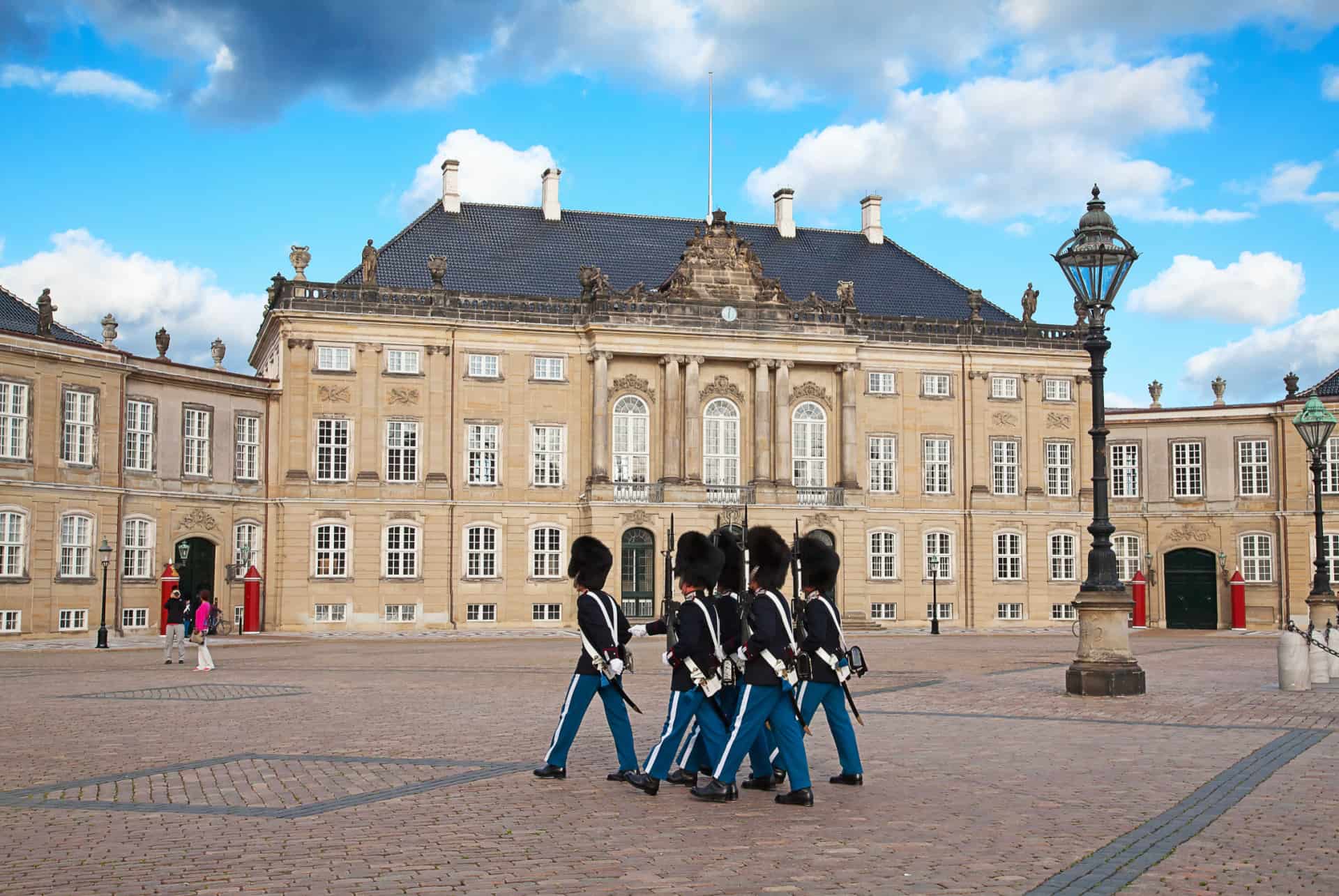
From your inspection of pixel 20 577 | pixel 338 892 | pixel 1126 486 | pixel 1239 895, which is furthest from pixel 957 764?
pixel 1126 486

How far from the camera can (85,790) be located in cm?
1173

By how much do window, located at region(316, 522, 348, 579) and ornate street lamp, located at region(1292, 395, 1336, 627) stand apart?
1226 inches

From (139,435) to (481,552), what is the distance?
12050mm

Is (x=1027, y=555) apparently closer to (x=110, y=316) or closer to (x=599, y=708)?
(x=110, y=316)

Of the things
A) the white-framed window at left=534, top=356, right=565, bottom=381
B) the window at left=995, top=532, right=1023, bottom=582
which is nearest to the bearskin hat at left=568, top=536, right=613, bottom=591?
the white-framed window at left=534, top=356, right=565, bottom=381

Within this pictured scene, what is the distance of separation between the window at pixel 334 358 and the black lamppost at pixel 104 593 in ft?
31.6

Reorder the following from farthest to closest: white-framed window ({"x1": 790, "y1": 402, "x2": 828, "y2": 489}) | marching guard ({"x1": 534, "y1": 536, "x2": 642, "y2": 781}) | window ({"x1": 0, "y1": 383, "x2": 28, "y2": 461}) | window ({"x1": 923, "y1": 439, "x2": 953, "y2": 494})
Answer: window ({"x1": 923, "y1": 439, "x2": 953, "y2": 494}) → white-framed window ({"x1": 790, "y1": 402, "x2": 828, "y2": 489}) → window ({"x1": 0, "y1": 383, "x2": 28, "y2": 461}) → marching guard ({"x1": 534, "y1": 536, "x2": 642, "y2": 781})

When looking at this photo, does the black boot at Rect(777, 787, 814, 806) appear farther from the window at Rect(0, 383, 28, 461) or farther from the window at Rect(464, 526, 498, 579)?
the window at Rect(464, 526, 498, 579)

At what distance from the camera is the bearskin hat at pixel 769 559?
11808 millimetres

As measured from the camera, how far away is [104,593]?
37.6 metres

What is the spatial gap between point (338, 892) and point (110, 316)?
4447cm

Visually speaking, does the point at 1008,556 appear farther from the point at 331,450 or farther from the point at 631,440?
the point at 331,450

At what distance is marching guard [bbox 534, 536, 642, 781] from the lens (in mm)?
12031

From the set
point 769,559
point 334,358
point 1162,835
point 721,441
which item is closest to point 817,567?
point 769,559
